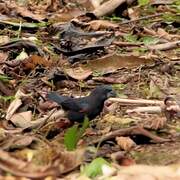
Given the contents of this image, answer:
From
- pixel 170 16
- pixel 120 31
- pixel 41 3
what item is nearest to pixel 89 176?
pixel 120 31

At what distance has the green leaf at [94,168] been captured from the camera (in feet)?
13.6

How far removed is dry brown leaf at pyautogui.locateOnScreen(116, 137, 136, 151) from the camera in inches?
184

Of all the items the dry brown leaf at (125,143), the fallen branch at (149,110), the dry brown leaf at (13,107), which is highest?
the dry brown leaf at (125,143)

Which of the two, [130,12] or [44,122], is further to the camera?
[130,12]

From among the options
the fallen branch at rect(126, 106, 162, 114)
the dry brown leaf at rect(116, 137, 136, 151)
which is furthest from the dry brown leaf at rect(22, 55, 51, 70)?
the dry brown leaf at rect(116, 137, 136, 151)

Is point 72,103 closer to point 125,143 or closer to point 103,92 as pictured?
point 103,92

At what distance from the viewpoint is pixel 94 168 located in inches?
164

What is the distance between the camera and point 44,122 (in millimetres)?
5332

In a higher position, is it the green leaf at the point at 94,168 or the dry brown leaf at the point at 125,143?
the green leaf at the point at 94,168

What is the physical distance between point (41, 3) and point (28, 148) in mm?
5940

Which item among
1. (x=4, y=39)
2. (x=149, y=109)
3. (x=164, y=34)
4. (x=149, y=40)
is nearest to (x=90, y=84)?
(x=149, y=109)

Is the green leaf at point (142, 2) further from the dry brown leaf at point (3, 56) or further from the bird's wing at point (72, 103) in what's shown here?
the bird's wing at point (72, 103)

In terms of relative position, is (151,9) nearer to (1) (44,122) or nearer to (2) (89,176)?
(1) (44,122)

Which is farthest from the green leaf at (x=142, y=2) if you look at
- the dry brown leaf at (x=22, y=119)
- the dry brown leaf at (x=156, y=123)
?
the dry brown leaf at (x=156, y=123)
